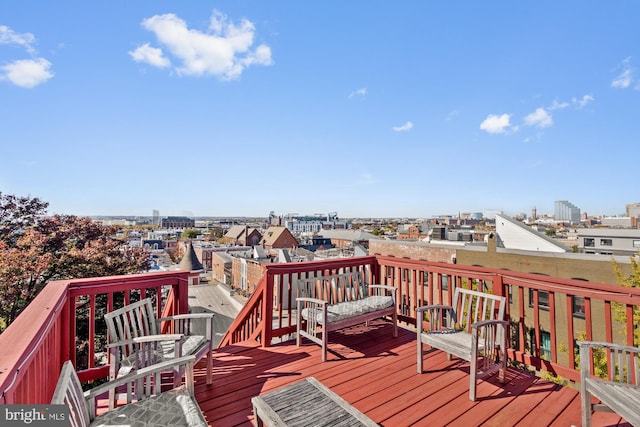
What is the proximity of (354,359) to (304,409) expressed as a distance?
5.24 ft

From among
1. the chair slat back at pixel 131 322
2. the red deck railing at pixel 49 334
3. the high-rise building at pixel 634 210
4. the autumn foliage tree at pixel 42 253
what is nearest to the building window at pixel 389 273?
the red deck railing at pixel 49 334

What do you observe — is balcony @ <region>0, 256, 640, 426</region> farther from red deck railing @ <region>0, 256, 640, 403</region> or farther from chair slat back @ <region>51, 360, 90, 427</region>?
chair slat back @ <region>51, 360, 90, 427</region>

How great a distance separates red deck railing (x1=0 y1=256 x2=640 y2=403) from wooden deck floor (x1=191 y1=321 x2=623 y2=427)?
1.34 ft

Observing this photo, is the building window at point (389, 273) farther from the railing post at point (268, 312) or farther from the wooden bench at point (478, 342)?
the railing post at point (268, 312)

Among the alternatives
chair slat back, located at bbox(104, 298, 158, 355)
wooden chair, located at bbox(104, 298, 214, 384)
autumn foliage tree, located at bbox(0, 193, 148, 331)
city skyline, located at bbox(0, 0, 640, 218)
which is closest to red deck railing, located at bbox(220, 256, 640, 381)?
wooden chair, located at bbox(104, 298, 214, 384)

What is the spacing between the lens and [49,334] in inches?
71.4

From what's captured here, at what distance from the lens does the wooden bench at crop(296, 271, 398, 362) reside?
11.1ft

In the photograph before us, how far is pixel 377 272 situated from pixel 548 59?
28.9 feet

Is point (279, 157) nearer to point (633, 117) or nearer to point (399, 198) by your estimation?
point (633, 117)

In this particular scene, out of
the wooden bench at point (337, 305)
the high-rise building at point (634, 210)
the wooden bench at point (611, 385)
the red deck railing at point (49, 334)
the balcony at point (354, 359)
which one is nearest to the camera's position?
the red deck railing at point (49, 334)

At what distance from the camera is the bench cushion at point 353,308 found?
3410 mm

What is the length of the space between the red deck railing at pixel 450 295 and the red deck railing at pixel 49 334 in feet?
3.43

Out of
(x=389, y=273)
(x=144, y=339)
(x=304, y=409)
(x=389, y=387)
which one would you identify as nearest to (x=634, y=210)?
(x=389, y=273)

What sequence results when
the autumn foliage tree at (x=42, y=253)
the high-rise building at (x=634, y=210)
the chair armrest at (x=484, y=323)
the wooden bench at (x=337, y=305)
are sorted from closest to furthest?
1. the chair armrest at (x=484, y=323)
2. the wooden bench at (x=337, y=305)
3. the autumn foliage tree at (x=42, y=253)
4. the high-rise building at (x=634, y=210)
